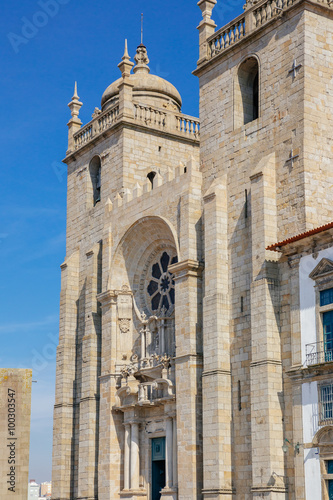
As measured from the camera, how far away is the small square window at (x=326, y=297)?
2055cm

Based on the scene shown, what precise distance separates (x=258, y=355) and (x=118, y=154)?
13.1 meters

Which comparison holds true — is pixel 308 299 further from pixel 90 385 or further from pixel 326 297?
pixel 90 385

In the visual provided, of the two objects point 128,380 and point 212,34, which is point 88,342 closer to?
point 128,380

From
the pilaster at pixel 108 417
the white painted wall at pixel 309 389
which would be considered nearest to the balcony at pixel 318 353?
the white painted wall at pixel 309 389

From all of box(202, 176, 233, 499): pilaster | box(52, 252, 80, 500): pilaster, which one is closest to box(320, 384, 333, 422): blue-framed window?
box(202, 176, 233, 499): pilaster

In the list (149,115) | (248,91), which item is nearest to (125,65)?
(149,115)

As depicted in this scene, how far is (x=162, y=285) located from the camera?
29.5m

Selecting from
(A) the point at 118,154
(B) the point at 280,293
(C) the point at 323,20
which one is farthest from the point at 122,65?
(B) the point at 280,293

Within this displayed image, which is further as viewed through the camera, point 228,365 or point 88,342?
point 88,342

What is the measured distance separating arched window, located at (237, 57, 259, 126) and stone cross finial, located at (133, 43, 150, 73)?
10.9 metres

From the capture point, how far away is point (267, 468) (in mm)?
21125

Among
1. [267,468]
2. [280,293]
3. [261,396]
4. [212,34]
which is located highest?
[212,34]

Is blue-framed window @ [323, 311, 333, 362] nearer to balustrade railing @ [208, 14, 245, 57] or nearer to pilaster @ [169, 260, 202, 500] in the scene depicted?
pilaster @ [169, 260, 202, 500]

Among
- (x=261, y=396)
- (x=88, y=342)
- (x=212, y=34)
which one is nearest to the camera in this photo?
(x=261, y=396)
